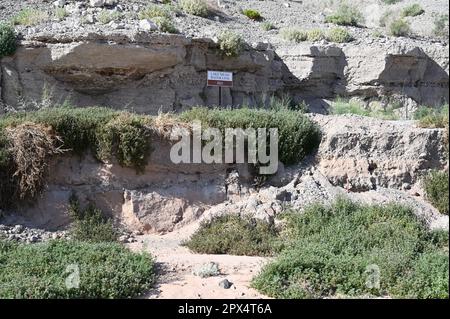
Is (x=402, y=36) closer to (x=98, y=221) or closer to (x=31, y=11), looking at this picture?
(x=31, y=11)

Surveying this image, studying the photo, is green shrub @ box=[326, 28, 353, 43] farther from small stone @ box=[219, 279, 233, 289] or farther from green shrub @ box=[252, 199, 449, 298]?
small stone @ box=[219, 279, 233, 289]

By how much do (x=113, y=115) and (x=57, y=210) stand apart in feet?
5.84

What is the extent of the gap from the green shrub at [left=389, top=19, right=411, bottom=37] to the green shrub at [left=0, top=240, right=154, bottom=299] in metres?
13.5

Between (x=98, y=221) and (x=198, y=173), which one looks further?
(x=198, y=173)

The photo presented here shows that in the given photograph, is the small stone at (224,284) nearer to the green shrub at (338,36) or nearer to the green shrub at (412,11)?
the green shrub at (338,36)

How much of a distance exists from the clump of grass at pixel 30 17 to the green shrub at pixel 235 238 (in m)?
8.06

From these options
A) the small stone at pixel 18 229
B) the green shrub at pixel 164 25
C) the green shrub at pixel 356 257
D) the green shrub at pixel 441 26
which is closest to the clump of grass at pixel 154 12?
the green shrub at pixel 164 25

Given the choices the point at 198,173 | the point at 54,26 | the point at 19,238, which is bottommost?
the point at 19,238

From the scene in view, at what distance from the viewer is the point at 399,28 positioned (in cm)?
1802

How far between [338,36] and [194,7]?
14.8ft

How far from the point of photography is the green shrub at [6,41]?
1262 cm
